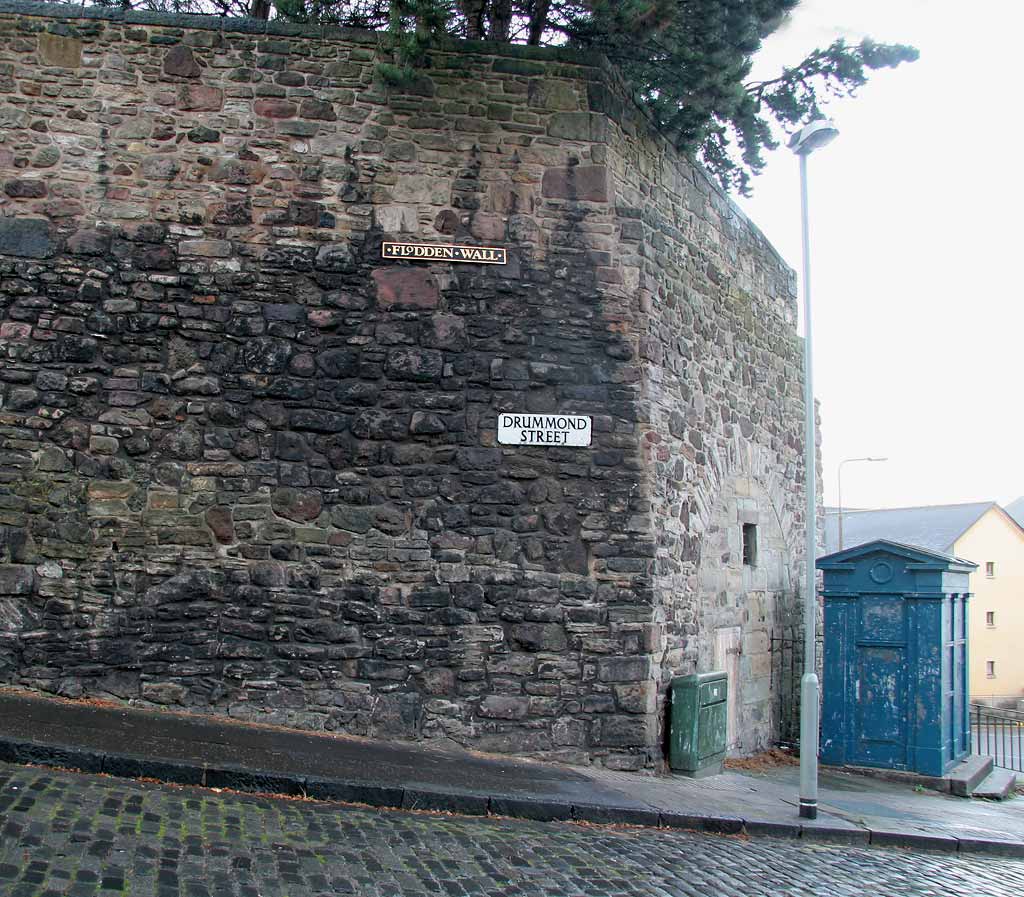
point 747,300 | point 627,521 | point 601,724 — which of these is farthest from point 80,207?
point 747,300

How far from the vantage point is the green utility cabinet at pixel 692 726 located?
28.0 feet

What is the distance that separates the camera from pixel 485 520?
8.43 meters

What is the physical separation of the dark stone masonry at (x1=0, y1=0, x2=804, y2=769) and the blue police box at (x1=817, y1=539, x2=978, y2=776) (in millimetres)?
2704

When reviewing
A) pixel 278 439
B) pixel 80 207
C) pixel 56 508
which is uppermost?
pixel 80 207

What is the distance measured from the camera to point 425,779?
263 inches

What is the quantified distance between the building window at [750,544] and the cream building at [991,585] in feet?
102

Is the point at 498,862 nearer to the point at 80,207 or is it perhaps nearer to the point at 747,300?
the point at 80,207

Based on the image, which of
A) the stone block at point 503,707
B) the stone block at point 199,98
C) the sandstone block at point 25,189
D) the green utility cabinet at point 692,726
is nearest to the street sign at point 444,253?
the stone block at point 199,98

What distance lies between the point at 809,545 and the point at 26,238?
6.78 m

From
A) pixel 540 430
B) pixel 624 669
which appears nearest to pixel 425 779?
pixel 624 669

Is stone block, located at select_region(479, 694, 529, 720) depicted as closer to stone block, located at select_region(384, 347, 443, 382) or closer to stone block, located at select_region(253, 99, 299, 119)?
stone block, located at select_region(384, 347, 443, 382)

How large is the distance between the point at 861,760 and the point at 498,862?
6.29 m

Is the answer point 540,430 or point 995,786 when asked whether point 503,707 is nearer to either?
point 540,430

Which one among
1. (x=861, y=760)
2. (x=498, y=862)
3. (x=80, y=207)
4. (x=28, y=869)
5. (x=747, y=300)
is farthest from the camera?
(x=747, y=300)
